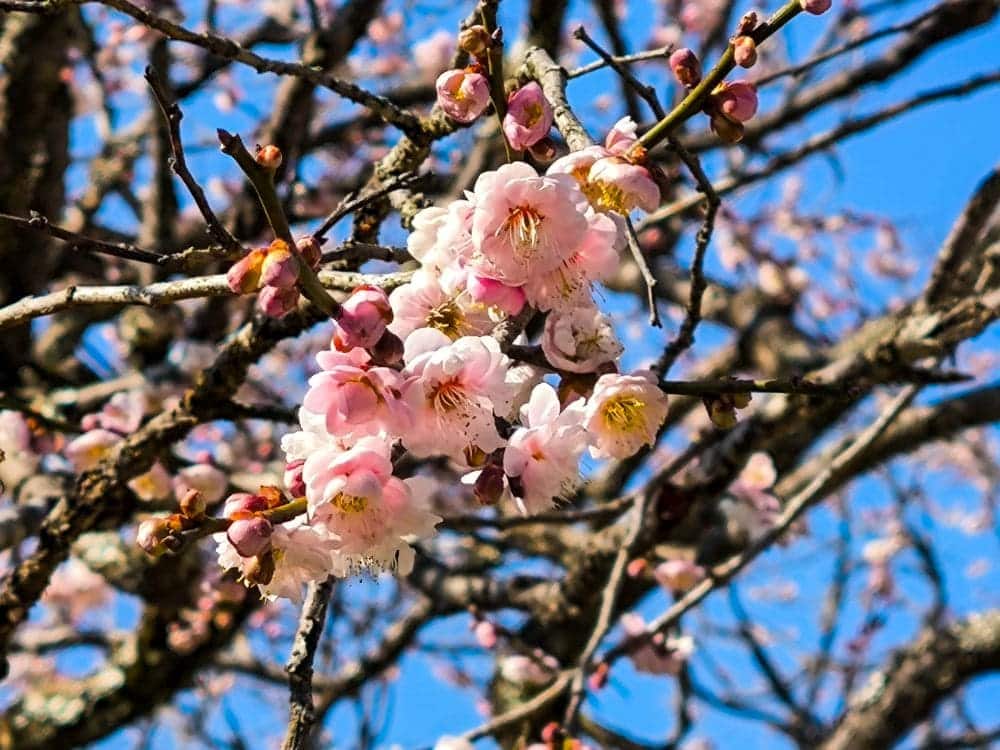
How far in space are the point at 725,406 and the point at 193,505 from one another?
22.0 inches

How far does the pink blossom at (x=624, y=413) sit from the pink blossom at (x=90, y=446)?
150 centimetres

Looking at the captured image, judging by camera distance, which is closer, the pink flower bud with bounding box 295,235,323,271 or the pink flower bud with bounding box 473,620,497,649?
the pink flower bud with bounding box 295,235,323,271

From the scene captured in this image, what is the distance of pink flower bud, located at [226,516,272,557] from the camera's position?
927 millimetres

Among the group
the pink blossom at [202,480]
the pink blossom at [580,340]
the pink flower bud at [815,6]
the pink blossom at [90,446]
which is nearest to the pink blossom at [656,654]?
the pink blossom at [202,480]

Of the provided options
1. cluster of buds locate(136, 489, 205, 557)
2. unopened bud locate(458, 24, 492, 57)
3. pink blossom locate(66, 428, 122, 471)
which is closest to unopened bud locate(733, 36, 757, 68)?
unopened bud locate(458, 24, 492, 57)

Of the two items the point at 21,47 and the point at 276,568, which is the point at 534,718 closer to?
the point at 276,568

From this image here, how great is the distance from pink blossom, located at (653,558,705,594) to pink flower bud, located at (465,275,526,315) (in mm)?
1554

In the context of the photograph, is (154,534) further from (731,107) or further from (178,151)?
(731,107)

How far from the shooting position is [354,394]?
2.97ft

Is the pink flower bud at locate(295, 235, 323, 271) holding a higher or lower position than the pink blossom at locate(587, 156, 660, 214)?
lower

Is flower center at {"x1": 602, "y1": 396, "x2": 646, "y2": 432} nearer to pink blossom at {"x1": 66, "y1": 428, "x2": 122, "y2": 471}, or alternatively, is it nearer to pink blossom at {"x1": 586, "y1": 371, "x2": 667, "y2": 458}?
pink blossom at {"x1": 586, "y1": 371, "x2": 667, "y2": 458}

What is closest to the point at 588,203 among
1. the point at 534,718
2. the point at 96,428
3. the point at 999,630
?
the point at 534,718

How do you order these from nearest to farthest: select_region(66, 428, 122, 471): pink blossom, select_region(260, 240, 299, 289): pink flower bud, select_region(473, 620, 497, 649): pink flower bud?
select_region(260, 240, 299, 289): pink flower bud → select_region(66, 428, 122, 471): pink blossom → select_region(473, 620, 497, 649): pink flower bud

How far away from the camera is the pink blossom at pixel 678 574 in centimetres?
242
